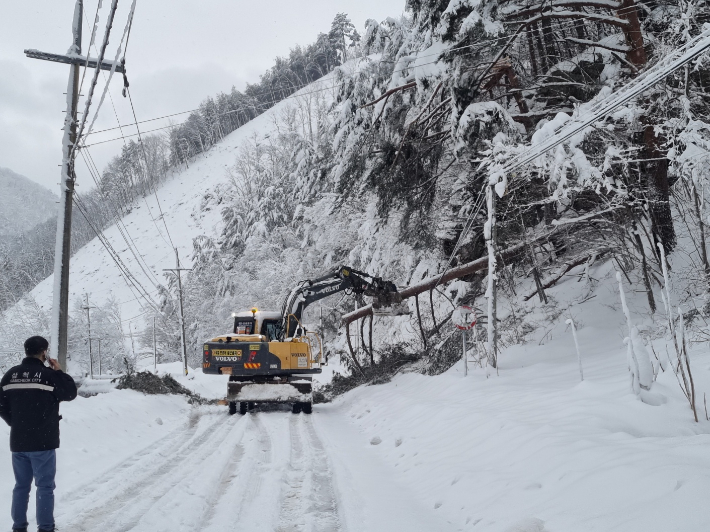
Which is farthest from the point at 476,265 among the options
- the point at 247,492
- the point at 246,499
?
the point at 246,499

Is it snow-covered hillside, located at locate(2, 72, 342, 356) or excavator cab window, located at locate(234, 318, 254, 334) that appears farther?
snow-covered hillside, located at locate(2, 72, 342, 356)

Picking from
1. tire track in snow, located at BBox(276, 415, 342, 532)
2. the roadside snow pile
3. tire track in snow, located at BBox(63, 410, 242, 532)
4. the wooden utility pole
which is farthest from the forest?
tire track in snow, located at BBox(63, 410, 242, 532)

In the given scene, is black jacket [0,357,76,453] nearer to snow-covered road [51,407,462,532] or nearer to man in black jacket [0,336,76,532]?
man in black jacket [0,336,76,532]

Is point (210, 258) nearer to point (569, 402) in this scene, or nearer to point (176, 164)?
point (569, 402)

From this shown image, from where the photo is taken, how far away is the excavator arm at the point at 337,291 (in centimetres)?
1520

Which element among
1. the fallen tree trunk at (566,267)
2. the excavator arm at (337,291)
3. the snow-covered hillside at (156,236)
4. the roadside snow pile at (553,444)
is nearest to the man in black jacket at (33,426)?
the roadside snow pile at (553,444)

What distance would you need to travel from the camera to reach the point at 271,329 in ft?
53.0

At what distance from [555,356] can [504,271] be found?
4.63m

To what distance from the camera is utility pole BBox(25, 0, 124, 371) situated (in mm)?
11875

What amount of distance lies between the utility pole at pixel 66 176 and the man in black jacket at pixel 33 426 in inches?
307

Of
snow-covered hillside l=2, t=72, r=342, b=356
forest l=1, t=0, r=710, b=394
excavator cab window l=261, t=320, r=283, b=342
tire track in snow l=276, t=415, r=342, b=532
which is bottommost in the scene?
tire track in snow l=276, t=415, r=342, b=532

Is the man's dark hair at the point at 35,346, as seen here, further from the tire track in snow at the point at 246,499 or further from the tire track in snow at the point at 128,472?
the tire track in snow at the point at 246,499

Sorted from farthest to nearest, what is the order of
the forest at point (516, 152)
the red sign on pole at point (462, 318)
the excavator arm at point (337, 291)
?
the excavator arm at point (337, 291), the red sign on pole at point (462, 318), the forest at point (516, 152)

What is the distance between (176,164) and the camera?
137 metres
